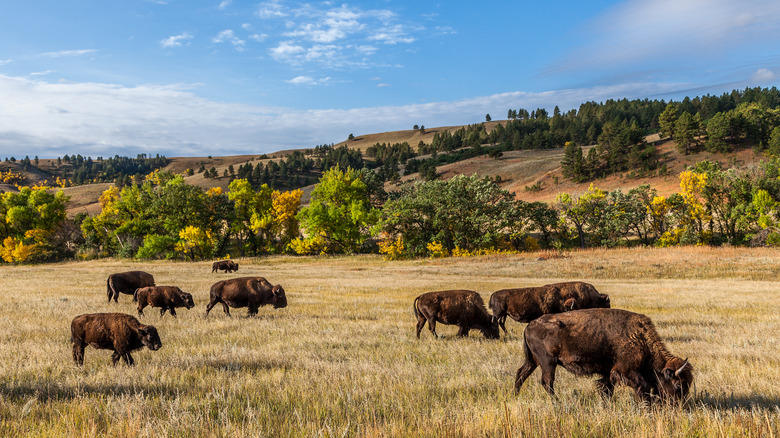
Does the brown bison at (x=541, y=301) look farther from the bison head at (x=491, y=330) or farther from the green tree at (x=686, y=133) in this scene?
the green tree at (x=686, y=133)

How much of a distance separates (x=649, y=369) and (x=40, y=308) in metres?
19.0

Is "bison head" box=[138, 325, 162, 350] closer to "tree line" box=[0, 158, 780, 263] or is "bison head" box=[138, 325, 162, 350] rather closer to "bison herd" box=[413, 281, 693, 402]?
"bison herd" box=[413, 281, 693, 402]

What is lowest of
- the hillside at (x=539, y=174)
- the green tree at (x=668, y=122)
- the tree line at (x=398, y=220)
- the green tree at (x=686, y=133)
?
the tree line at (x=398, y=220)

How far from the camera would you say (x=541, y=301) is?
1109 cm

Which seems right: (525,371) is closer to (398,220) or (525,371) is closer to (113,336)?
(113,336)

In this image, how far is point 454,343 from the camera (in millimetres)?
10156

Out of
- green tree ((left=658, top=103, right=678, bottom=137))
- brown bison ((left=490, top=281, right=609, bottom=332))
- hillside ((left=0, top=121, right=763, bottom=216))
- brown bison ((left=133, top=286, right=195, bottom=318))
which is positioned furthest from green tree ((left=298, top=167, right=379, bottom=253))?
green tree ((left=658, top=103, right=678, bottom=137))

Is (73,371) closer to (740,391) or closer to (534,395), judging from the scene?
(534,395)

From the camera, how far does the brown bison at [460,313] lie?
36.5 ft

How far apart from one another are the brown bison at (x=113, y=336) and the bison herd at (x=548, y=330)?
0.05 feet

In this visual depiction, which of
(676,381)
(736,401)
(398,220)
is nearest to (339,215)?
(398,220)

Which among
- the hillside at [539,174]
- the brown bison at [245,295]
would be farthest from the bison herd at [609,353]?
the hillside at [539,174]

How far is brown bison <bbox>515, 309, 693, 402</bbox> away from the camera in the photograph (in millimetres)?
5371

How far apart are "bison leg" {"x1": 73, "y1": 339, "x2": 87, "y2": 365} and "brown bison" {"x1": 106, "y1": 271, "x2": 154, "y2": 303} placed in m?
10.8
